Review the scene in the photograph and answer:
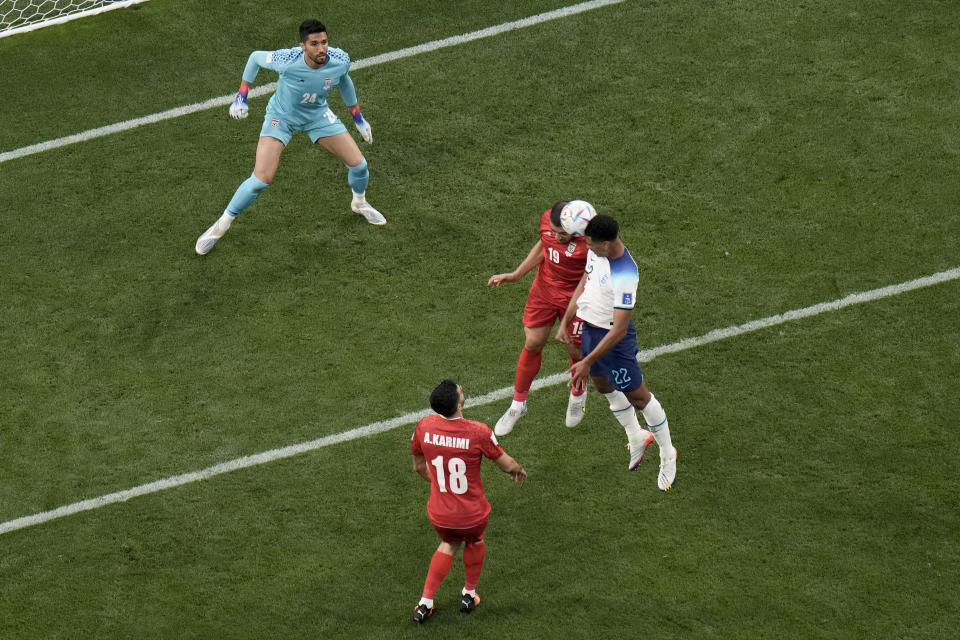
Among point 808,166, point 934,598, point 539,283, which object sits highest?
point 539,283

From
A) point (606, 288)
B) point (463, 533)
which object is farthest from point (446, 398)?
point (606, 288)

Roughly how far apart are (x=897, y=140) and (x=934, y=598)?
16.7 feet

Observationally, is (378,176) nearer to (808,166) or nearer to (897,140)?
(808,166)

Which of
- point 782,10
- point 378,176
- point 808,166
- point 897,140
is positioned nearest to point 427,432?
point 378,176

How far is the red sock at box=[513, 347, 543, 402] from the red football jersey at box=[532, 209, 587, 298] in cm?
59

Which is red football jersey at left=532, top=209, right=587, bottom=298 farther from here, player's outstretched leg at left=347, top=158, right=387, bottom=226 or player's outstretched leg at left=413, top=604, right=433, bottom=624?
player's outstretched leg at left=347, top=158, right=387, bottom=226

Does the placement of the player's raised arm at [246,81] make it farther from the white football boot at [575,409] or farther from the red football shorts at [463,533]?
the red football shorts at [463,533]

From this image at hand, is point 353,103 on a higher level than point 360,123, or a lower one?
higher

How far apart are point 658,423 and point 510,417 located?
1.29 meters

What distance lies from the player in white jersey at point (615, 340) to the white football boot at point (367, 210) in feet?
10.2

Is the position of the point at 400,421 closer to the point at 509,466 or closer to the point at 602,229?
the point at 509,466

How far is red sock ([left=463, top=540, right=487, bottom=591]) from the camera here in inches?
323

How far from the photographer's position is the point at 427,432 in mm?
7785

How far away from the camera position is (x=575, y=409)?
31.5 ft
